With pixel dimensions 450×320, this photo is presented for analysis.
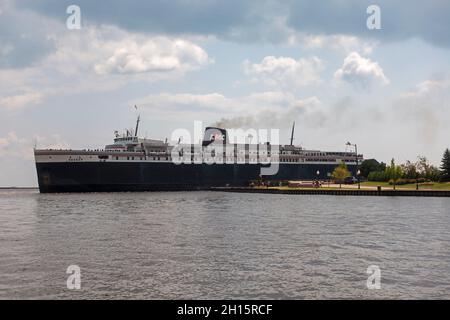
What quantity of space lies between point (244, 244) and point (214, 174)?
343 feet

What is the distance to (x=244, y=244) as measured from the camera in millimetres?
29156

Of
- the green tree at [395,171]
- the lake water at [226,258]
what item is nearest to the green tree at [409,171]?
the green tree at [395,171]

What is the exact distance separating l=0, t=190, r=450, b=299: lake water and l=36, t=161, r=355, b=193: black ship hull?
2708 inches

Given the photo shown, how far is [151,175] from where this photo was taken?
121 m

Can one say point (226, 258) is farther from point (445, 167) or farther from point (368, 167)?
point (368, 167)

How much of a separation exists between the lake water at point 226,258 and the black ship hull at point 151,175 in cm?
6879

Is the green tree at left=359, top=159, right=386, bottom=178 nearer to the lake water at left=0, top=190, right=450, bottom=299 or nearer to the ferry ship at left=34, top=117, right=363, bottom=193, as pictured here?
the ferry ship at left=34, top=117, right=363, bottom=193

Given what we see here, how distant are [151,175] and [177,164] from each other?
8677 millimetres

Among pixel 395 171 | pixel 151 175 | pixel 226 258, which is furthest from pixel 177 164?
pixel 226 258

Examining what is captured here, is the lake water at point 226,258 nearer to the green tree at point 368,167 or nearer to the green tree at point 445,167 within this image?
the green tree at point 445,167

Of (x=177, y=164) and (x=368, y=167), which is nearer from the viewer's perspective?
(x=177, y=164)

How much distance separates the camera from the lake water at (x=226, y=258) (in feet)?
62.3
